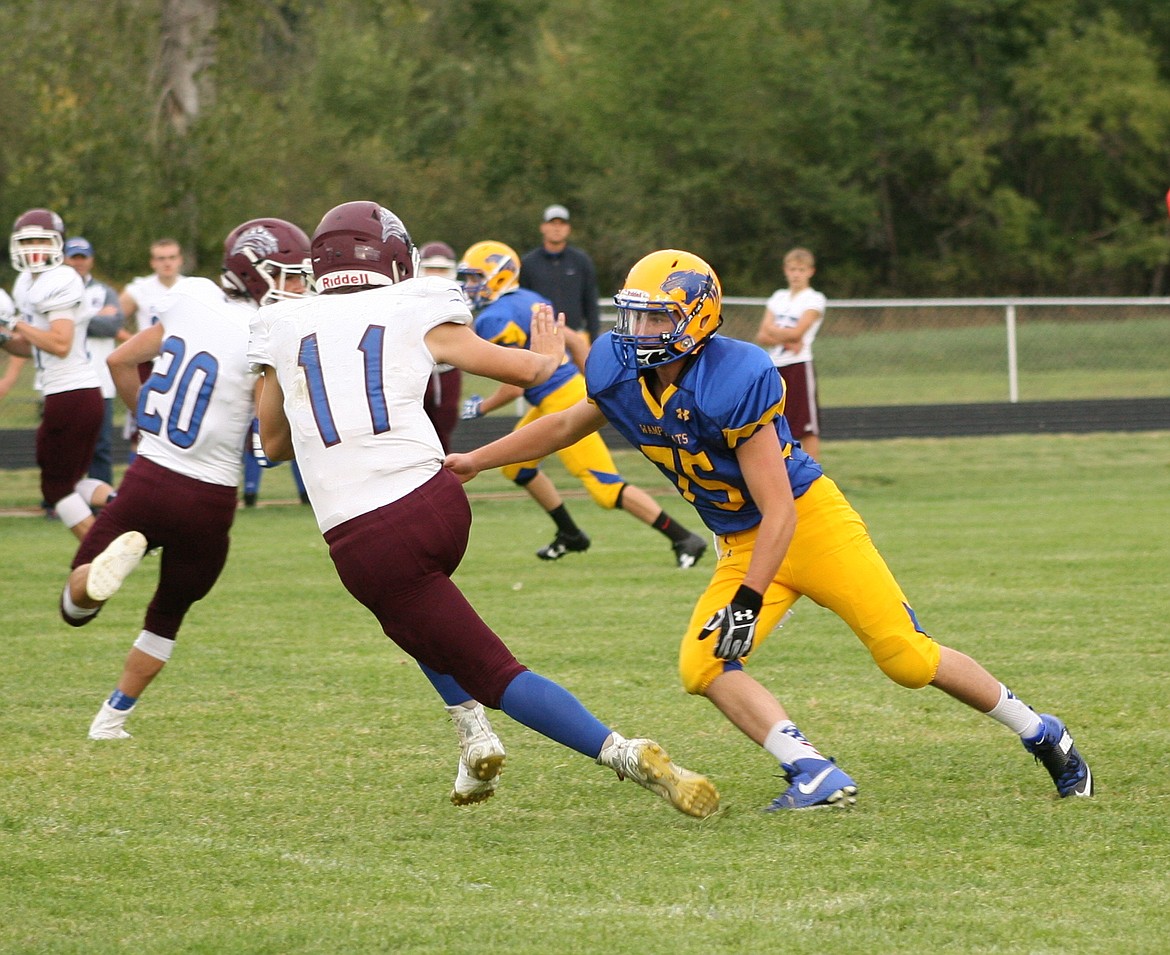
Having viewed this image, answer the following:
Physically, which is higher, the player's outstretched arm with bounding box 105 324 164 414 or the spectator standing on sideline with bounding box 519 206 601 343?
the player's outstretched arm with bounding box 105 324 164 414

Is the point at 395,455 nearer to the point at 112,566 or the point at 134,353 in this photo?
the point at 112,566

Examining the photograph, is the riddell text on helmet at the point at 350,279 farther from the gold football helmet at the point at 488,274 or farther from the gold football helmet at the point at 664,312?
the gold football helmet at the point at 488,274

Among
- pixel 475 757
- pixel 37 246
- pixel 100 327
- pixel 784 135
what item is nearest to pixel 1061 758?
pixel 475 757

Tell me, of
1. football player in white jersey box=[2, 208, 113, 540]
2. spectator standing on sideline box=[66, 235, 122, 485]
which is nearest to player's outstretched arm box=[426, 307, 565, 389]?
football player in white jersey box=[2, 208, 113, 540]

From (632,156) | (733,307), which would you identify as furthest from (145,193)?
(632,156)

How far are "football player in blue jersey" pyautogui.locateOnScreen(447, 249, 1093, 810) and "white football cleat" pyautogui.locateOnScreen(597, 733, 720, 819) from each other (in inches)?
12.2

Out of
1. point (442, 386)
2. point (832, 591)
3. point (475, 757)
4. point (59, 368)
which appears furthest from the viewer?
point (442, 386)

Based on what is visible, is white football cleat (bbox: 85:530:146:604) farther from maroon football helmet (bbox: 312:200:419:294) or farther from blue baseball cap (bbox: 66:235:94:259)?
blue baseball cap (bbox: 66:235:94:259)

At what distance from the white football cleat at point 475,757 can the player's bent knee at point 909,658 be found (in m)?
1.05

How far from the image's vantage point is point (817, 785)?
4289mm

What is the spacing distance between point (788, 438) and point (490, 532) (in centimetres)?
694

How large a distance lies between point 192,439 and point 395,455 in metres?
1.38

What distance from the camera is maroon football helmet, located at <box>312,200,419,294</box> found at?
4.09m

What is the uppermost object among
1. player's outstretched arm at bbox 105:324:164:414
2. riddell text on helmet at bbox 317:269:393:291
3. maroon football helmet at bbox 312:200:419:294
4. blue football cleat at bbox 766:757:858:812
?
maroon football helmet at bbox 312:200:419:294
